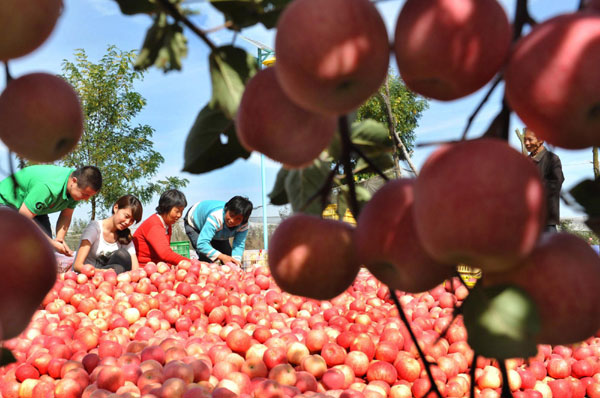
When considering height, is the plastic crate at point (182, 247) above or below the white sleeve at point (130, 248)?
below

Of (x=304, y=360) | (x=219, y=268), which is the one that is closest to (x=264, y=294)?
(x=219, y=268)

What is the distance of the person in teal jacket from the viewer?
4574 mm

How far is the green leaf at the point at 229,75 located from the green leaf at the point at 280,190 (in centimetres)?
13

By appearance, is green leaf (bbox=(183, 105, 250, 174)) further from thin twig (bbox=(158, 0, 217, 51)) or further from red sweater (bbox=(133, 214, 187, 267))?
red sweater (bbox=(133, 214, 187, 267))

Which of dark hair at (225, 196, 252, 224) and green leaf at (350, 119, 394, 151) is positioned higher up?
green leaf at (350, 119, 394, 151)

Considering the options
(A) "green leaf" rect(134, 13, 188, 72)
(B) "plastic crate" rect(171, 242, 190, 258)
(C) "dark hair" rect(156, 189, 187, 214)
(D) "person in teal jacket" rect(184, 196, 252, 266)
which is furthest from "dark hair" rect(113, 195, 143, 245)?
(A) "green leaf" rect(134, 13, 188, 72)

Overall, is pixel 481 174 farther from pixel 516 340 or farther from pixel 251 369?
pixel 251 369

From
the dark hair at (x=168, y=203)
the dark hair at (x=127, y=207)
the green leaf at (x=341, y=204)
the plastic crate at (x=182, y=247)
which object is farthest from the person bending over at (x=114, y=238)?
the green leaf at (x=341, y=204)

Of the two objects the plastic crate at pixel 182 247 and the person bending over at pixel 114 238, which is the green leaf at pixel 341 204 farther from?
the plastic crate at pixel 182 247

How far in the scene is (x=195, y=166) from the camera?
53 cm

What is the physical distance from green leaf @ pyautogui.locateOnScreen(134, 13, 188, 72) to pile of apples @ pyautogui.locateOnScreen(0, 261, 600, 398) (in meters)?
1.20

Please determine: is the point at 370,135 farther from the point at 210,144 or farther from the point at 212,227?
the point at 212,227

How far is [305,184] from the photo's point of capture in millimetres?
558

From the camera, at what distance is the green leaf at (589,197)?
1.40 ft
